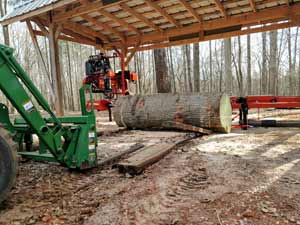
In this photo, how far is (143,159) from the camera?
3365 millimetres

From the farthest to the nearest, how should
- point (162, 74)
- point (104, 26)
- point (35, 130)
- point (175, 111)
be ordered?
point (162, 74), point (104, 26), point (175, 111), point (35, 130)

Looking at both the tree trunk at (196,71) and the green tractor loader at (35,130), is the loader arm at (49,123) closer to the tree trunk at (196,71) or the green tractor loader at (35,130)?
the green tractor loader at (35,130)

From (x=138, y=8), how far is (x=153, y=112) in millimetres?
3014

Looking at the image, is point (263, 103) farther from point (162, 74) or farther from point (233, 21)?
point (162, 74)

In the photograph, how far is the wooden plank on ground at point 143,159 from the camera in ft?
10.3

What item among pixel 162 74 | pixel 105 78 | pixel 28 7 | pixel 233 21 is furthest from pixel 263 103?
pixel 28 7

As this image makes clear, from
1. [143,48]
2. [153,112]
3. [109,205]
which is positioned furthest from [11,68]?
[143,48]

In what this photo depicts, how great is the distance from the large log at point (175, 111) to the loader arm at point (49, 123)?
9.02 feet

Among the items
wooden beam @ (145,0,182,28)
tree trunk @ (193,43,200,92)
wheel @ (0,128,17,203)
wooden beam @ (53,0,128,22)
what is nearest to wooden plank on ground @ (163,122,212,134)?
wooden beam @ (53,0,128,22)

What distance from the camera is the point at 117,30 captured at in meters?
8.83

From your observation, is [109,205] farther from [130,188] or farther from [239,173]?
[239,173]

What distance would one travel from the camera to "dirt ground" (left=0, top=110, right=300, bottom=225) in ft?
6.83

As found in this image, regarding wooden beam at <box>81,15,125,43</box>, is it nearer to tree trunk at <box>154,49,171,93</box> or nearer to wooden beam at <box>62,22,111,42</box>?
wooden beam at <box>62,22,111,42</box>

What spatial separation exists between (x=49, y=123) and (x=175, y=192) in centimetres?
180
